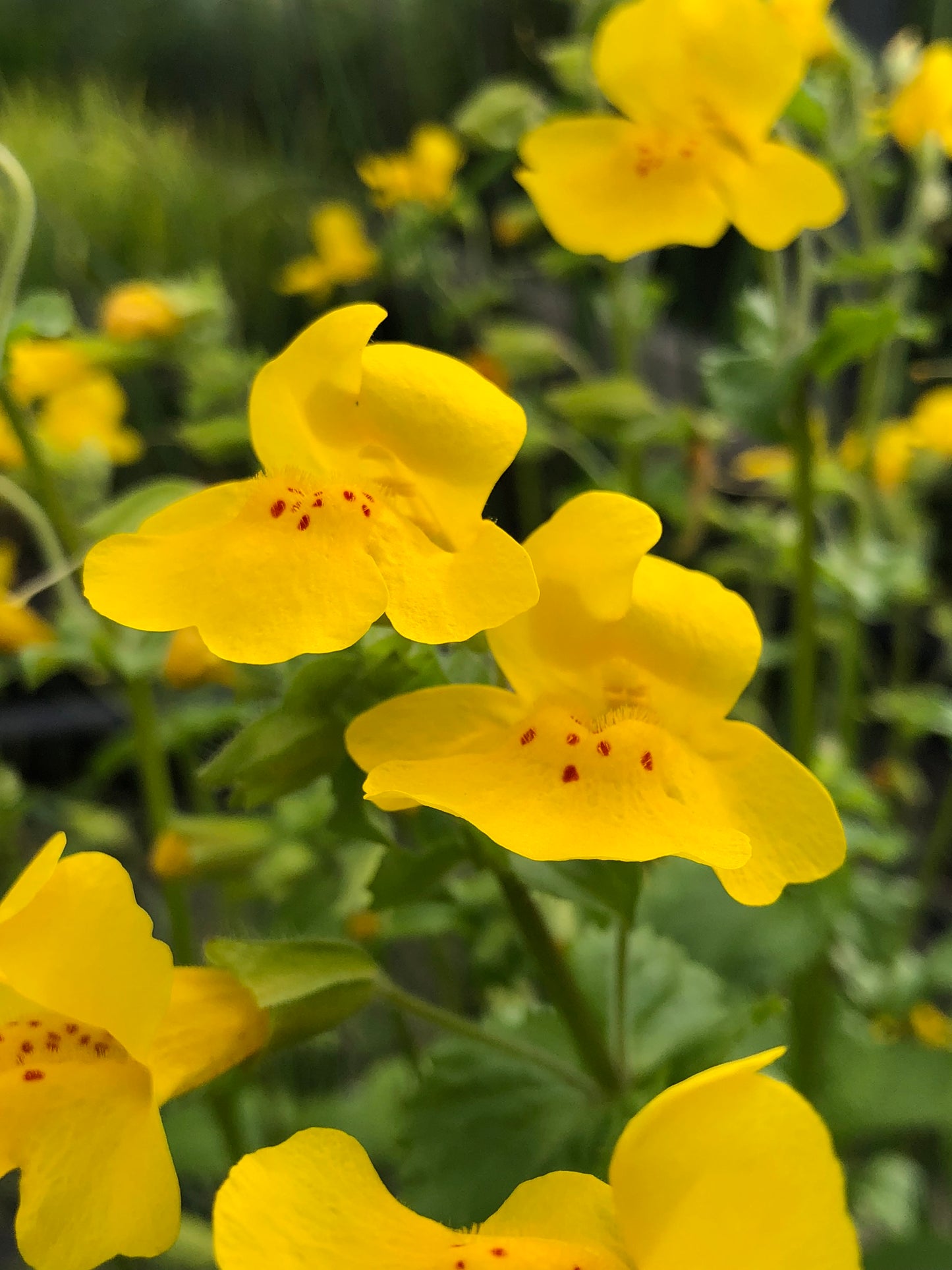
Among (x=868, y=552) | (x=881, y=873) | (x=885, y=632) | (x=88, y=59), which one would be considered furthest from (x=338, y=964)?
(x=88, y=59)

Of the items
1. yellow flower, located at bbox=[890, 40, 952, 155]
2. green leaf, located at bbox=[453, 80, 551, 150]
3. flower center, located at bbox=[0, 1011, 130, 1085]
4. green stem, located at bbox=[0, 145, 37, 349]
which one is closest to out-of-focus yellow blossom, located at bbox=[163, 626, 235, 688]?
green stem, located at bbox=[0, 145, 37, 349]

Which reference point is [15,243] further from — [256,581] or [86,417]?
[86,417]

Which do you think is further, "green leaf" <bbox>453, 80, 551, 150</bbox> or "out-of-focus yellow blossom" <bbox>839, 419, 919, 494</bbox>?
"out-of-focus yellow blossom" <bbox>839, 419, 919, 494</bbox>

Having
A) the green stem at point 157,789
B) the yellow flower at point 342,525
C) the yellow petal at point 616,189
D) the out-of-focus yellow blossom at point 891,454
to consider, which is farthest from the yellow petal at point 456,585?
the out-of-focus yellow blossom at point 891,454

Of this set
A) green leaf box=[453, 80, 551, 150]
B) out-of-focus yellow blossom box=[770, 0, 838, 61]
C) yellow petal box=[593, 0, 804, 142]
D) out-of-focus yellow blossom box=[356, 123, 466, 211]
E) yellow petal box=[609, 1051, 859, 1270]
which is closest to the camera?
yellow petal box=[609, 1051, 859, 1270]

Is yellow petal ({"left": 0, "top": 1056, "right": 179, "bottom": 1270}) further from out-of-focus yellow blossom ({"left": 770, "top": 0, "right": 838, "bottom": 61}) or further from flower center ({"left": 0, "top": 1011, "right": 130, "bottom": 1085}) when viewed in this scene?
out-of-focus yellow blossom ({"left": 770, "top": 0, "right": 838, "bottom": 61})

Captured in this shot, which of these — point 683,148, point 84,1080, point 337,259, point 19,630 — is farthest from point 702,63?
point 337,259
